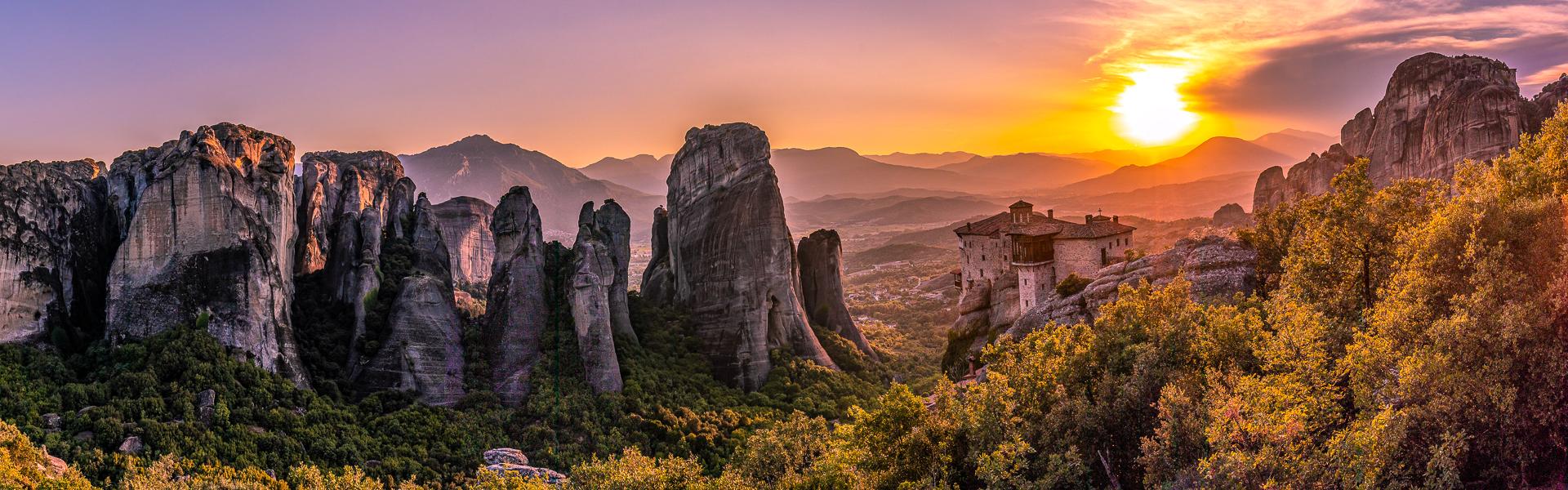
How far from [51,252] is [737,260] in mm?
34912

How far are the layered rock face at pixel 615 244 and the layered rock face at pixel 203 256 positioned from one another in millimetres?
16298

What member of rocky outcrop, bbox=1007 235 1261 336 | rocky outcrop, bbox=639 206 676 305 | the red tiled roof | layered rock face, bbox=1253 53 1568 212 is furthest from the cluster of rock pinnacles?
layered rock face, bbox=1253 53 1568 212

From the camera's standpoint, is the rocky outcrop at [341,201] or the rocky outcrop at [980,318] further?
the rocky outcrop at [980,318]

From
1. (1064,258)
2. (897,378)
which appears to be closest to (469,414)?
(897,378)

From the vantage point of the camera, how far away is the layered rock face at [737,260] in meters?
54.2

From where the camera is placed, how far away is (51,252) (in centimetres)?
3612

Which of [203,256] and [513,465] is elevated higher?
[203,256]

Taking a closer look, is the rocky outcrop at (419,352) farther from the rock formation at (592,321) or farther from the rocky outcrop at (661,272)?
the rocky outcrop at (661,272)

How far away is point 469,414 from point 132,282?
15.3 meters

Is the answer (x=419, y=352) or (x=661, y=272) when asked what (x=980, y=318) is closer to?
(x=661, y=272)

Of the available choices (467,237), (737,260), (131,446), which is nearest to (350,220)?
(131,446)

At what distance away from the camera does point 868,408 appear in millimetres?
51031

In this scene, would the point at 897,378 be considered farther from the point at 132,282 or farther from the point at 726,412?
the point at 132,282

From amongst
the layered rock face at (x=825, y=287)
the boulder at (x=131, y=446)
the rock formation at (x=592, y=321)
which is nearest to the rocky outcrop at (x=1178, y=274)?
the rock formation at (x=592, y=321)
